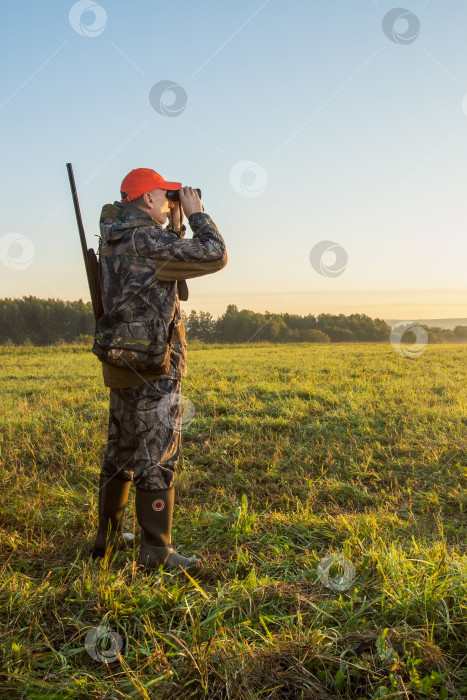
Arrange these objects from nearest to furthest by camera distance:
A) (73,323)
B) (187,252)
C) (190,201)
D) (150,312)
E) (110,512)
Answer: (187,252) → (150,312) → (190,201) → (110,512) → (73,323)

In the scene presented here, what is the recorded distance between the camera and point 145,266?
334 cm

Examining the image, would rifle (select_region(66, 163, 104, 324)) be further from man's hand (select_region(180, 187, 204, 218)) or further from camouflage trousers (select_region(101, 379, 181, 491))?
man's hand (select_region(180, 187, 204, 218))

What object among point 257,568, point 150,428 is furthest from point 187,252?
point 257,568

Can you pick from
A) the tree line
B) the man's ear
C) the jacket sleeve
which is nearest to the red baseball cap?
the man's ear

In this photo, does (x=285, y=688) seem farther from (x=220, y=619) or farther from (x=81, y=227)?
(x=81, y=227)

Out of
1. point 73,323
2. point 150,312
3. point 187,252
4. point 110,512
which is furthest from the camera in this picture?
point 73,323

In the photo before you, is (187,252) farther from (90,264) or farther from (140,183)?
(90,264)

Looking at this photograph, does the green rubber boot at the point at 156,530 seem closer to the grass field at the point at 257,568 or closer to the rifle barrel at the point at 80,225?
the grass field at the point at 257,568

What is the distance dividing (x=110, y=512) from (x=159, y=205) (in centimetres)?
224

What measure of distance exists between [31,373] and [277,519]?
12412 millimetres

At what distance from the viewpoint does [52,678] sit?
8.09 ft

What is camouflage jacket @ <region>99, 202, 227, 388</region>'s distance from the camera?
130 inches

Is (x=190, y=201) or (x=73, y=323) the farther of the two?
(x=73, y=323)

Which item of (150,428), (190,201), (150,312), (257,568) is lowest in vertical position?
(257,568)
